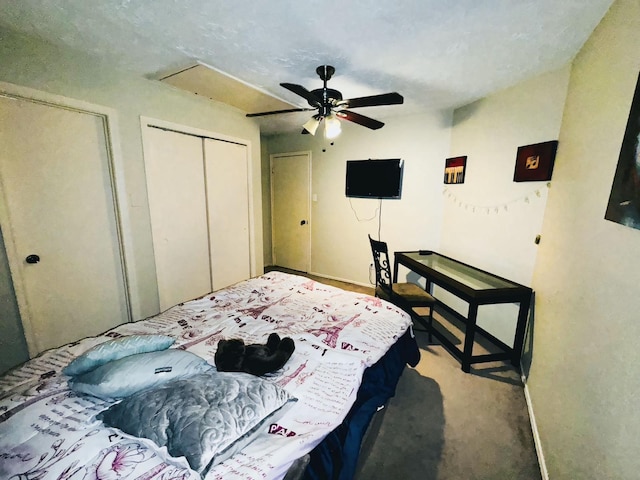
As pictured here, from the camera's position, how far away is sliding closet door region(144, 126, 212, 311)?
259 cm

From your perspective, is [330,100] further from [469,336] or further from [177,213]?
[469,336]

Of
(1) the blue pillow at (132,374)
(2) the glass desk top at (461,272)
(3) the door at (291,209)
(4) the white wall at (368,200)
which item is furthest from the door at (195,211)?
(2) the glass desk top at (461,272)

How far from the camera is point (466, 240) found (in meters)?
2.94

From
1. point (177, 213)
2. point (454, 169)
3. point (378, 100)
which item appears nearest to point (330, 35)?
point (378, 100)

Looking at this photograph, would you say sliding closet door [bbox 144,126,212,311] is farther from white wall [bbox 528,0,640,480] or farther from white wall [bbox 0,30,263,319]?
white wall [bbox 528,0,640,480]

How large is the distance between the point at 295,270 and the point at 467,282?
121 inches

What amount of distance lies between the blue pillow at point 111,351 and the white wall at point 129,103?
1527 mm

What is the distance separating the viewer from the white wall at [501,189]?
210 cm

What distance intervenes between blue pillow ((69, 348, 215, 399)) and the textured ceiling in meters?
1.81

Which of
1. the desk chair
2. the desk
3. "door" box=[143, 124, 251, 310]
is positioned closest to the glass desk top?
the desk

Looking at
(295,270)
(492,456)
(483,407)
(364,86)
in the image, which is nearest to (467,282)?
(483,407)

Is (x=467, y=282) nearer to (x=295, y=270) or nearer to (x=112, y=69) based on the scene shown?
(x=295, y=270)

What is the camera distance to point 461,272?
267 cm

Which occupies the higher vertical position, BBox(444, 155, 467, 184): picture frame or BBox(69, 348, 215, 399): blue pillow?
BBox(444, 155, 467, 184): picture frame
